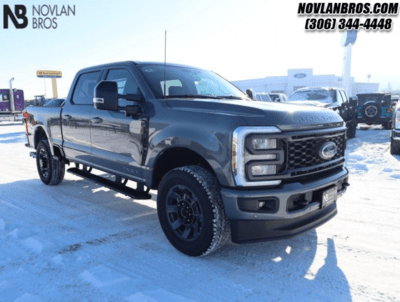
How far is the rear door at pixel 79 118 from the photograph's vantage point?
14.1 ft

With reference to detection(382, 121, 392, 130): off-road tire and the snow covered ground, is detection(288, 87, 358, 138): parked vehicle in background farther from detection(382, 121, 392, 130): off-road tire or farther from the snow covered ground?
the snow covered ground

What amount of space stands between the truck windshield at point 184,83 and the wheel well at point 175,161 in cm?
64

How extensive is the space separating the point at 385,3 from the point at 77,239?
58.5ft

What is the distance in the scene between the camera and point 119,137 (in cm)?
362

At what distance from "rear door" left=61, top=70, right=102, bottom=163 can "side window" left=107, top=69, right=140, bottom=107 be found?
1.17 feet

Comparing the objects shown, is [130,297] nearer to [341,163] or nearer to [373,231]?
[341,163]

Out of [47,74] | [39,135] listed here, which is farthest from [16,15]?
[47,74]

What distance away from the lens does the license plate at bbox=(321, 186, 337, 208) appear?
2.76 meters

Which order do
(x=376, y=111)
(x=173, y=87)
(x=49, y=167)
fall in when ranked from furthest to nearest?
(x=376, y=111) → (x=49, y=167) → (x=173, y=87)

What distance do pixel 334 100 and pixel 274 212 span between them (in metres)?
9.10

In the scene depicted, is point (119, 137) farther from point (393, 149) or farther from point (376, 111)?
point (376, 111)

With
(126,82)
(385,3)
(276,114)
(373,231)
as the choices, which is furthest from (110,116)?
(385,3)

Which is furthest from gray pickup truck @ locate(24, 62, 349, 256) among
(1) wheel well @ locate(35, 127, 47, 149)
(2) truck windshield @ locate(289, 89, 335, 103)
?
(2) truck windshield @ locate(289, 89, 335, 103)

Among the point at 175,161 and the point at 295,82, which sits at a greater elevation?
the point at 295,82
